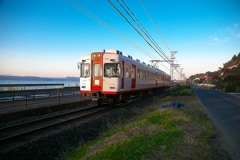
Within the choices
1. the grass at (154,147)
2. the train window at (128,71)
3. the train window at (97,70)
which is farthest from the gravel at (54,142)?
the train window at (128,71)

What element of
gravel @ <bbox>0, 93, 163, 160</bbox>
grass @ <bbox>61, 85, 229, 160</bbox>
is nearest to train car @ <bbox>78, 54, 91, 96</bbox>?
gravel @ <bbox>0, 93, 163, 160</bbox>

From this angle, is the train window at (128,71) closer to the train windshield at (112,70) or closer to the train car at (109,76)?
the train car at (109,76)

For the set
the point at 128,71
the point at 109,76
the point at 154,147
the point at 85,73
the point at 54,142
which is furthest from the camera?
the point at 128,71

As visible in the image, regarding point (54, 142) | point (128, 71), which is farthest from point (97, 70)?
point (54, 142)

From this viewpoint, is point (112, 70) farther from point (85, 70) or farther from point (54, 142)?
point (54, 142)

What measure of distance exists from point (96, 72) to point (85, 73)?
836 millimetres

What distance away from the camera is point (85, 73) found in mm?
13383

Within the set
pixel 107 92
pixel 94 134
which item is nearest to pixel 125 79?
pixel 107 92

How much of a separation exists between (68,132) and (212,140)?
4.92 m

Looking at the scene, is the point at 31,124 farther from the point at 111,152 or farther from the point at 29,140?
the point at 111,152

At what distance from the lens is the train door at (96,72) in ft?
42.0

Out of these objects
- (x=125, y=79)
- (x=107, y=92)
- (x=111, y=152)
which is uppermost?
(x=125, y=79)

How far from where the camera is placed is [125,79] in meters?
13.6

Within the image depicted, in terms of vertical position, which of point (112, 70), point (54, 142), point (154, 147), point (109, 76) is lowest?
point (54, 142)
